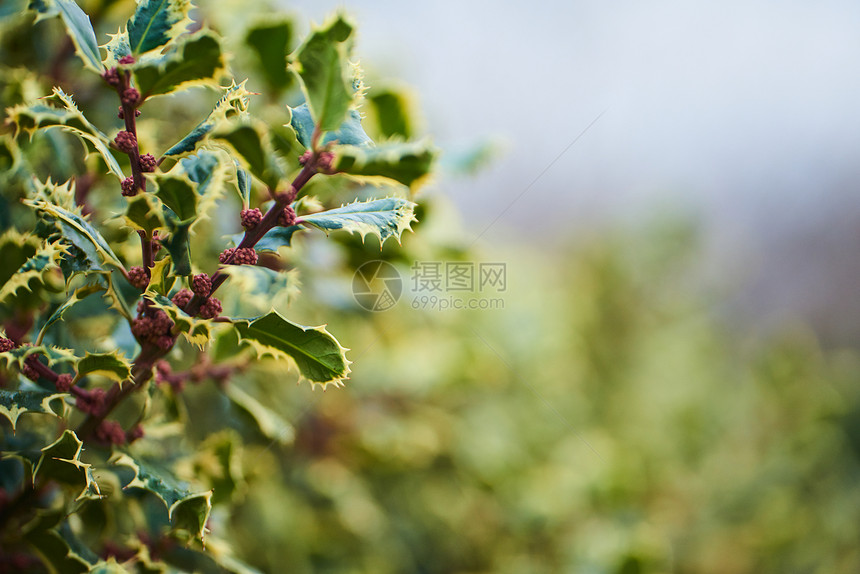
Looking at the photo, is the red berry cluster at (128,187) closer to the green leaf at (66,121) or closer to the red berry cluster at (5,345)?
the green leaf at (66,121)

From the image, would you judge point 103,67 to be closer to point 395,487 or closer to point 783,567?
point 395,487

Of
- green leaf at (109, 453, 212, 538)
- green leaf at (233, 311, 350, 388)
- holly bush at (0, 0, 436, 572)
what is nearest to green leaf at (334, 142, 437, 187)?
holly bush at (0, 0, 436, 572)

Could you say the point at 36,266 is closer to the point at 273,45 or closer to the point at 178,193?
the point at 178,193

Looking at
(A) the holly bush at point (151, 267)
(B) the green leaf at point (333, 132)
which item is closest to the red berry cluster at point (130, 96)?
(A) the holly bush at point (151, 267)

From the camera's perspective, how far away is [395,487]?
1259 mm

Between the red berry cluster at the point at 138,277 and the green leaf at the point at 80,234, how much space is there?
11 mm

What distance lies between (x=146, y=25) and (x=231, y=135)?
131 mm

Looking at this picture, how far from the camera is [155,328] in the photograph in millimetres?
434

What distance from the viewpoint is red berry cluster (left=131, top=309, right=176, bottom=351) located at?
434 mm

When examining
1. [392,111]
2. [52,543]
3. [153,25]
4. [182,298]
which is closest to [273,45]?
[392,111]

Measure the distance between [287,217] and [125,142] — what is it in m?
0.12

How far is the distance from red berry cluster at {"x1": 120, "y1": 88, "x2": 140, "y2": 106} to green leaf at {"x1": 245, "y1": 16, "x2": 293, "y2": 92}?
33cm

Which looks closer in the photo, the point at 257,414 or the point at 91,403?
the point at 91,403

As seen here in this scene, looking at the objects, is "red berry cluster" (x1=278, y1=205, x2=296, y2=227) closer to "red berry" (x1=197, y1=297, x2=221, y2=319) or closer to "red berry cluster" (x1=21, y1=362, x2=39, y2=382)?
"red berry" (x1=197, y1=297, x2=221, y2=319)
